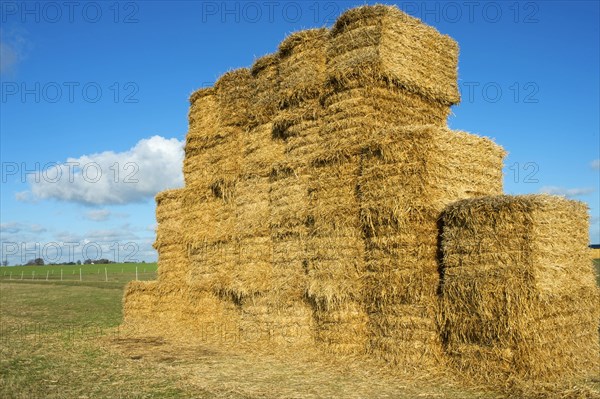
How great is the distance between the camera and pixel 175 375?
28.9 ft

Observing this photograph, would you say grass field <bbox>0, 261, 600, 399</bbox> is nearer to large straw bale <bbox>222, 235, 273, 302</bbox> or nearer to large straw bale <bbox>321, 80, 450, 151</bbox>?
large straw bale <bbox>222, 235, 273, 302</bbox>

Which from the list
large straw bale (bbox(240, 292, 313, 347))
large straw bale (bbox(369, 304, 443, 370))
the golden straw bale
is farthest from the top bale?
large straw bale (bbox(369, 304, 443, 370))

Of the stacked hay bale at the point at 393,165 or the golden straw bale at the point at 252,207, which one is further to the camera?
the golden straw bale at the point at 252,207

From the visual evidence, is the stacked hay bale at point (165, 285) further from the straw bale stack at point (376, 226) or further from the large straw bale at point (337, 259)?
the large straw bale at point (337, 259)

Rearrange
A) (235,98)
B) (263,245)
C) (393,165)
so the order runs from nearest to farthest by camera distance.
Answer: (393,165) < (263,245) < (235,98)

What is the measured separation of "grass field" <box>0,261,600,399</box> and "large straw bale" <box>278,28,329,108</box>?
214 inches

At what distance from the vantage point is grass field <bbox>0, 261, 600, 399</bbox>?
7543 millimetres

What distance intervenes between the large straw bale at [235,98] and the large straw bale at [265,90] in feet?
1.08

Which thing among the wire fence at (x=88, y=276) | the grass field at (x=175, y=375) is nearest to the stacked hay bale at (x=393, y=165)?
the grass field at (x=175, y=375)

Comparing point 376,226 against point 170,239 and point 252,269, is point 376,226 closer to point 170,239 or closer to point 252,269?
point 252,269

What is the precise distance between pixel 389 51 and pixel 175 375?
7.13m

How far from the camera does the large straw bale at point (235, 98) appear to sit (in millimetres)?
13602

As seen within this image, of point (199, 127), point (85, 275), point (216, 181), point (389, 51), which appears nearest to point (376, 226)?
point (389, 51)

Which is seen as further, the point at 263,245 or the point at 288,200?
the point at 263,245
